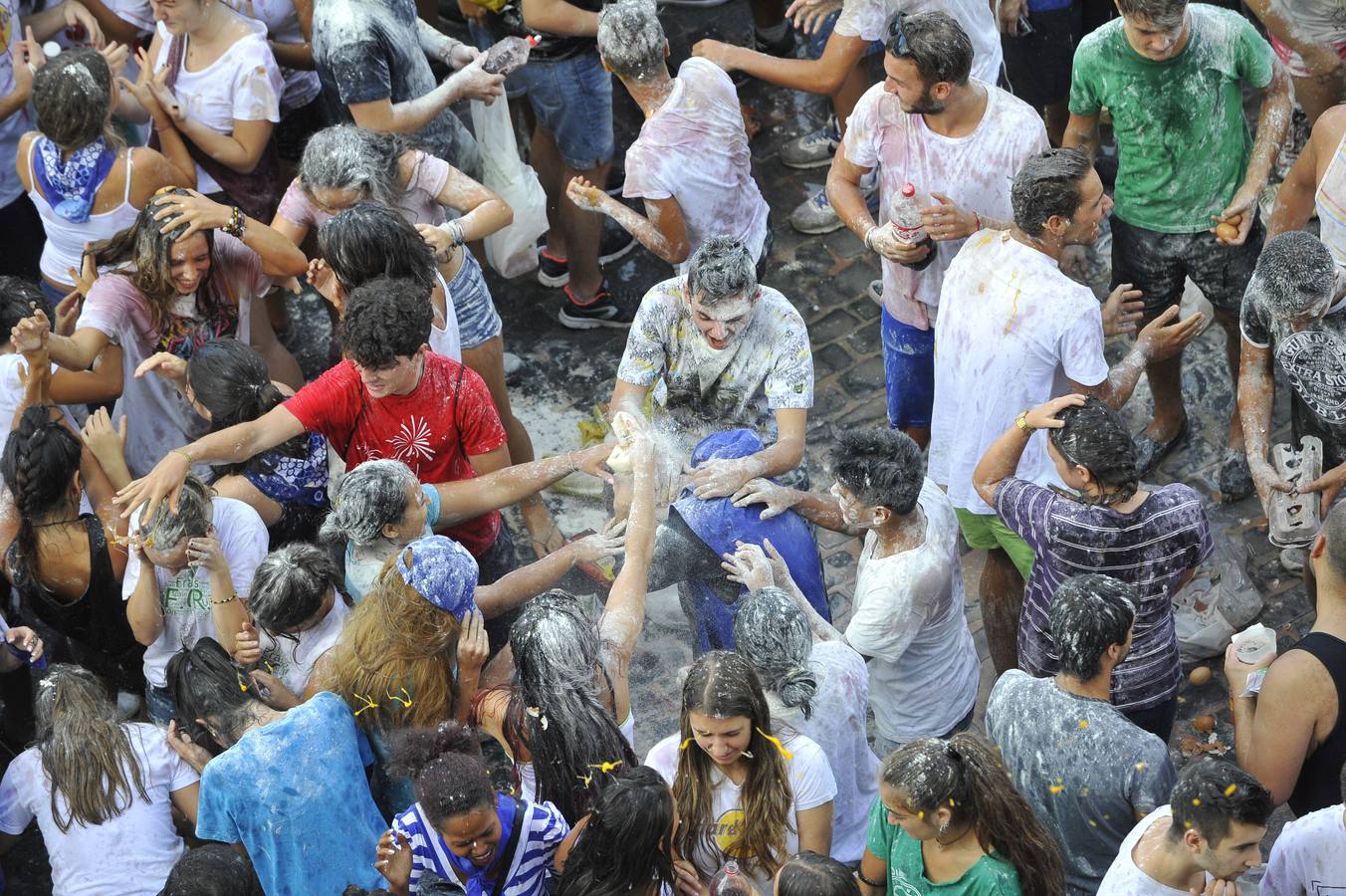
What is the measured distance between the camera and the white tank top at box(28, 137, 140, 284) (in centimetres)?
534

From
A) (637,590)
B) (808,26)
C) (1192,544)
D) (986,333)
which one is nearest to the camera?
(1192,544)

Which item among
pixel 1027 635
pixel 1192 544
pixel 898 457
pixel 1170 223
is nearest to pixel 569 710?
pixel 898 457

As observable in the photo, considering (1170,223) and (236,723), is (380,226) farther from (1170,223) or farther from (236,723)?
(1170,223)

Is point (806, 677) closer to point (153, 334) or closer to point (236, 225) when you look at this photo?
point (236, 225)

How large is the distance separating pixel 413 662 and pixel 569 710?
0.49m

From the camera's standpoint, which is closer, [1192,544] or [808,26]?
[1192,544]

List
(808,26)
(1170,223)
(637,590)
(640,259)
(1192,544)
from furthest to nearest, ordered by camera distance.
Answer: (640,259) → (808,26) → (1170,223) → (637,590) → (1192,544)

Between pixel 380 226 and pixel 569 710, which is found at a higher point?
pixel 380 226

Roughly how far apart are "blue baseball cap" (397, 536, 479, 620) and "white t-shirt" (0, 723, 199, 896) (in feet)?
3.28

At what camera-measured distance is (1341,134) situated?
464cm

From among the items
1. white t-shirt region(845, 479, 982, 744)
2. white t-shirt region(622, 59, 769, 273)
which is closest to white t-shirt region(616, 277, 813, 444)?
white t-shirt region(622, 59, 769, 273)

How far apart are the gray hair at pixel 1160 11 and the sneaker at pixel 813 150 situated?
258 cm

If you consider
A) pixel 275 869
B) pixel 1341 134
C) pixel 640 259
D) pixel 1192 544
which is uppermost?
pixel 1341 134

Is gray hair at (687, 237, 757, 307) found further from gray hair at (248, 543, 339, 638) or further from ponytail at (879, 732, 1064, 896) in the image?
ponytail at (879, 732, 1064, 896)
